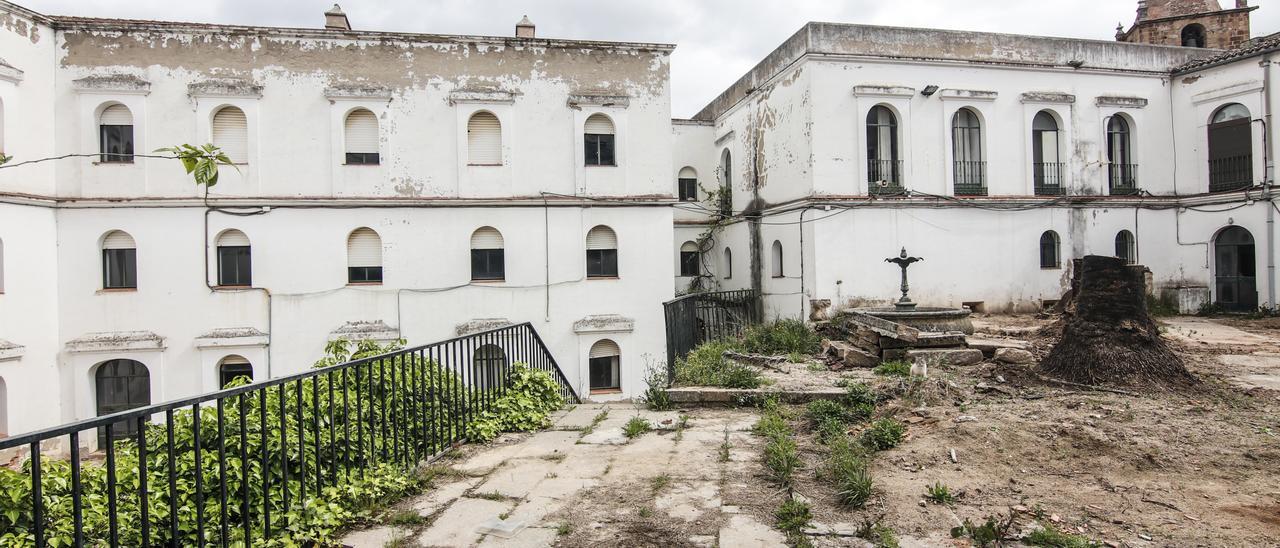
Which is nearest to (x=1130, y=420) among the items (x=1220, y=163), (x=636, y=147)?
(x=636, y=147)

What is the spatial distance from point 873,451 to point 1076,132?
17970mm

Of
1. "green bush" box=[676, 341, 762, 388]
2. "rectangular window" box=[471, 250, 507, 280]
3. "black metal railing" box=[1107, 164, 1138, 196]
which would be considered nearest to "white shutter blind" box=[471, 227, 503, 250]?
"rectangular window" box=[471, 250, 507, 280]

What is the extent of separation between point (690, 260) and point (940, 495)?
65.3ft

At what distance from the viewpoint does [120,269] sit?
53.7 ft

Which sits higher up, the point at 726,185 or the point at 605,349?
the point at 726,185

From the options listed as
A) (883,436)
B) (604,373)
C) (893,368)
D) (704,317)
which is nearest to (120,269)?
(604,373)

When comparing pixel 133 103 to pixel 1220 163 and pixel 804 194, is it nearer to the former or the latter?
pixel 804 194

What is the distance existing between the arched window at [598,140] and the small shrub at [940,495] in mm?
14429

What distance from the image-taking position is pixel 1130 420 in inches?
236

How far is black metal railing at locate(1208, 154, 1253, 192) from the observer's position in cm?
1878

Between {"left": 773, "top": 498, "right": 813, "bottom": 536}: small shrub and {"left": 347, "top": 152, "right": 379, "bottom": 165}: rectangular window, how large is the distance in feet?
51.2

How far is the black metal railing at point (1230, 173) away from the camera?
18781 millimetres

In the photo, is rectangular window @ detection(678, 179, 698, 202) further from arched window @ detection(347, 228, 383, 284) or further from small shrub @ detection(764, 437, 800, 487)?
small shrub @ detection(764, 437, 800, 487)

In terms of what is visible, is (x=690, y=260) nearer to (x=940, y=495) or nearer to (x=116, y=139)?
(x=116, y=139)
